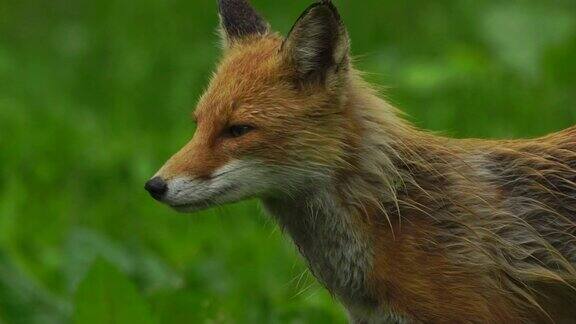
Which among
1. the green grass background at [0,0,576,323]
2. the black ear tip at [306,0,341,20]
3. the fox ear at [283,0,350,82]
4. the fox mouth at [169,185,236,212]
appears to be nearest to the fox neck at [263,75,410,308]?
the fox ear at [283,0,350,82]

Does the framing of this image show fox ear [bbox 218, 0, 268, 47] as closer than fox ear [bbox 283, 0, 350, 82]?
No

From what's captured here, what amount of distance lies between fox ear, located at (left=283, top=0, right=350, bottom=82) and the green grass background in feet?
2.69

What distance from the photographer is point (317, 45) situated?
7871 mm

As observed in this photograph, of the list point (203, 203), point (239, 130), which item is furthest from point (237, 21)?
point (203, 203)

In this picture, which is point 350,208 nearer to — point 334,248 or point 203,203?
point 334,248

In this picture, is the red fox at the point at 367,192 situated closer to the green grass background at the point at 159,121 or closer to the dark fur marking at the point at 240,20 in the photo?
the dark fur marking at the point at 240,20

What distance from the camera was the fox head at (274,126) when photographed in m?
7.73

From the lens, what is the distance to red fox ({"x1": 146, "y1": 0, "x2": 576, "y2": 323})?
25.6 feet

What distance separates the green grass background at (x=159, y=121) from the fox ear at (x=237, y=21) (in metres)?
0.77

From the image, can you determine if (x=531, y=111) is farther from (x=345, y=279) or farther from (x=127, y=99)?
(x=345, y=279)

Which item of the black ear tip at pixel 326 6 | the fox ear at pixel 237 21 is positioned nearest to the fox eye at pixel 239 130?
the black ear tip at pixel 326 6

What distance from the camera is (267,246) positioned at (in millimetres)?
11023

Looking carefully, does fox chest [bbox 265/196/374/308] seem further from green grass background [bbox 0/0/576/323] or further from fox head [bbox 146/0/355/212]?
green grass background [bbox 0/0/576/323]

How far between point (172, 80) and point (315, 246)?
24.4 ft
